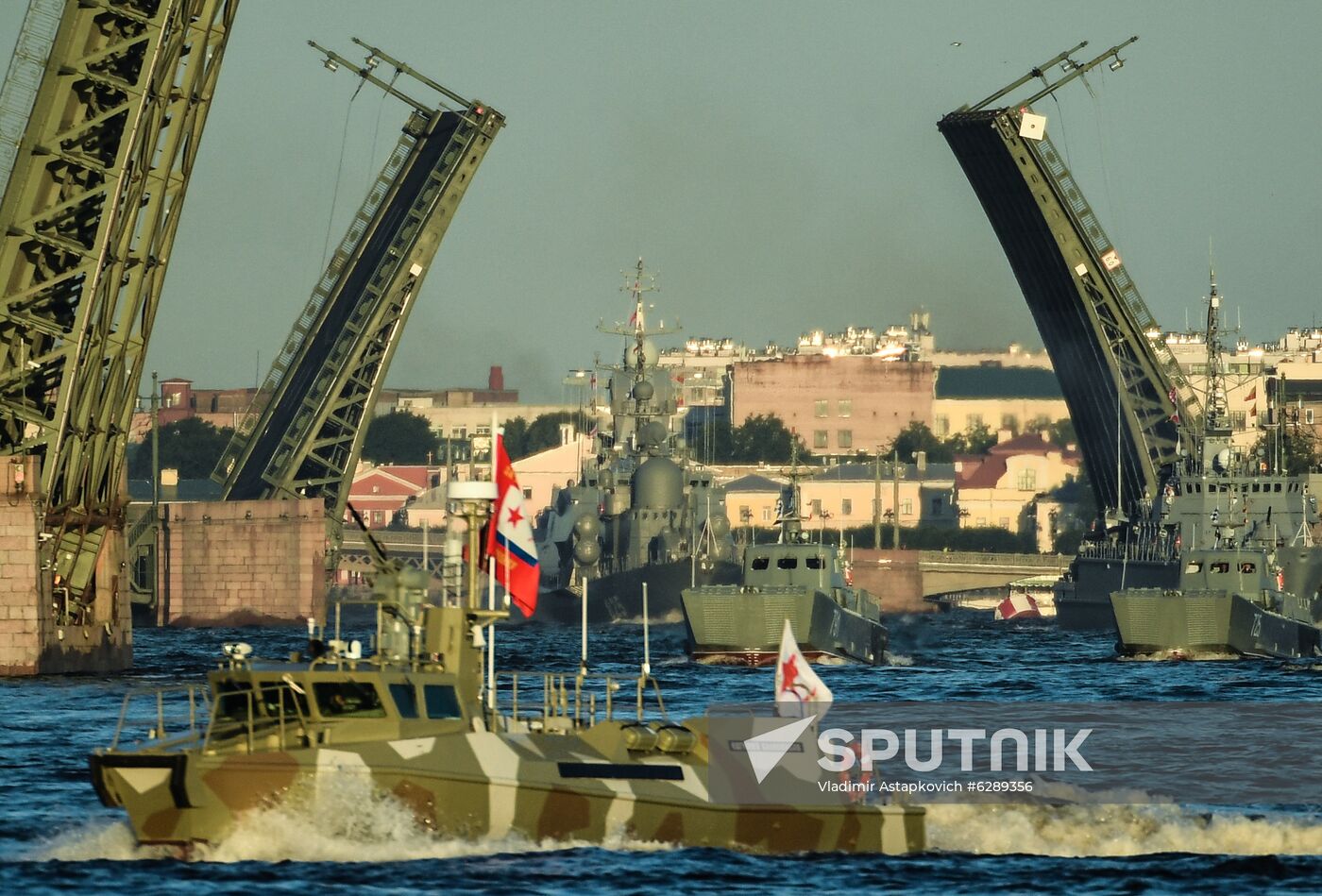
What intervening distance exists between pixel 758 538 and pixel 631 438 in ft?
107

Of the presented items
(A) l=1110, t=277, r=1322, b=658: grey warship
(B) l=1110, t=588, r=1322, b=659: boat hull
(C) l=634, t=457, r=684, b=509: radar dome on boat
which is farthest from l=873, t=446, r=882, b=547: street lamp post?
(B) l=1110, t=588, r=1322, b=659: boat hull

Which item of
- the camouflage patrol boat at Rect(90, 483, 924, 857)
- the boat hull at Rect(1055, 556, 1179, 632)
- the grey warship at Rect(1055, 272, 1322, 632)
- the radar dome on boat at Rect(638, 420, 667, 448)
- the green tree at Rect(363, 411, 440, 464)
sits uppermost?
the green tree at Rect(363, 411, 440, 464)

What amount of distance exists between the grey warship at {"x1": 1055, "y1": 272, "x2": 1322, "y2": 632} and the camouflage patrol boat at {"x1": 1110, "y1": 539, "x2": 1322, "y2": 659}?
3.15 meters

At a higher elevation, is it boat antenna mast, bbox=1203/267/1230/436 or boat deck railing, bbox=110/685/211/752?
boat antenna mast, bbox=1203/267/1230/436

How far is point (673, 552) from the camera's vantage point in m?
63.2

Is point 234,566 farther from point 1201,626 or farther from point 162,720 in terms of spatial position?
point 162,720

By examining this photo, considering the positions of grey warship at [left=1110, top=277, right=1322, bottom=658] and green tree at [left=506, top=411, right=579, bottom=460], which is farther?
green tree at [left=506, top=411, right=579, bottom=460]

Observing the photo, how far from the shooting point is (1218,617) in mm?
45281

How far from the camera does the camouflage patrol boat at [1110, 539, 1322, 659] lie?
45250mm

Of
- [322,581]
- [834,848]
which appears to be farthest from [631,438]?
[834,848]

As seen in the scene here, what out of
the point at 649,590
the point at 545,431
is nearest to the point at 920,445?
the point at 545,431

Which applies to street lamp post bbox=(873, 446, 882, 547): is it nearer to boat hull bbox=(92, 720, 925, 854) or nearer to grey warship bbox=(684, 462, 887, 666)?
grey warship bbox=(684, 462, 887, 666)

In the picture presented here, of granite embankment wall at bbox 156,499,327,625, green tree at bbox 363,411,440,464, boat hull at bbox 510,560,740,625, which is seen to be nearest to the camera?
granite embankment wall at bbox 156,499,327,625

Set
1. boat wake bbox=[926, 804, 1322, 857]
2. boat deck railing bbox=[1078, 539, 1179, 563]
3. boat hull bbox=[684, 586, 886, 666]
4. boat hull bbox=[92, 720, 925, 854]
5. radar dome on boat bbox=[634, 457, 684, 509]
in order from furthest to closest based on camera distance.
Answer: radar dome on boat bbox=[634, 457, 684, 509]
boat deck railing bbox=[1078, 539, 1179, 563]
boat hull bbox=[684, 586, 886, 666]
boat wake bbox=[926, 804, 1322, 857]
boat hull bbox=[92, 720, 925, 854]
